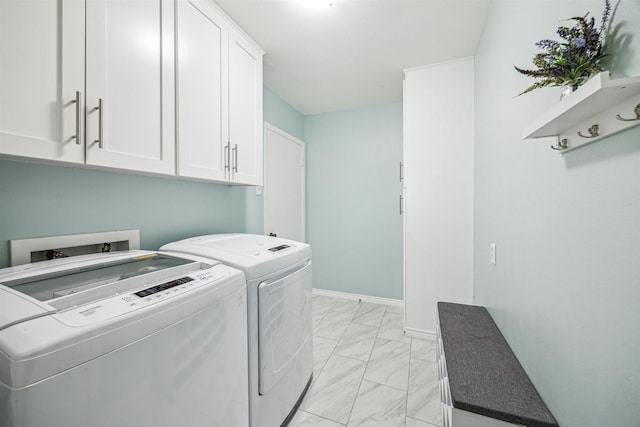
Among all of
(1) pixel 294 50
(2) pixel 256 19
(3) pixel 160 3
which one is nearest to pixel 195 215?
(3) pixel 160 3

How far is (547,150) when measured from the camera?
0.90 metres

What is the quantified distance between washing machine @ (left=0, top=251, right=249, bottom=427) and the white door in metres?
1.72

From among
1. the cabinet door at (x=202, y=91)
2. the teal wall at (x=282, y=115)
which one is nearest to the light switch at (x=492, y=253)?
the cabinet door at (x=202, y=91)

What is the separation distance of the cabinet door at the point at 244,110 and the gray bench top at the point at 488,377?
65.1 inches

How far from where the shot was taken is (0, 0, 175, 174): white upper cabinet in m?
0.81

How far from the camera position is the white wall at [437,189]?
88.4 inches

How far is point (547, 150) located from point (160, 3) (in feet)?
6.10

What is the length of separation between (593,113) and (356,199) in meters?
2.75

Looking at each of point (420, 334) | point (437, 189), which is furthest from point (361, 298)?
point (437, 189)

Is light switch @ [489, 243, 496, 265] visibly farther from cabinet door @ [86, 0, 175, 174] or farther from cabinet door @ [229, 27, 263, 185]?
cabinet door @ [86, 0, 175, 174]

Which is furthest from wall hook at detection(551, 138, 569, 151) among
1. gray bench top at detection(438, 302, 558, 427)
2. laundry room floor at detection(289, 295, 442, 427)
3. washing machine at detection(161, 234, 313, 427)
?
laundry room floor at detection(289, 295, 442, 427)

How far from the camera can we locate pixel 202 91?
1.49 m

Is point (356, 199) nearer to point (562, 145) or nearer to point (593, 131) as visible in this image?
point (562, 145)

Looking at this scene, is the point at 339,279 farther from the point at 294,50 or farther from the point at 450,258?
the point at 294,50
